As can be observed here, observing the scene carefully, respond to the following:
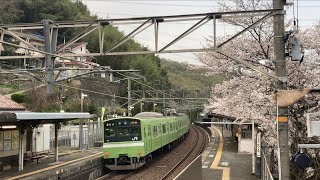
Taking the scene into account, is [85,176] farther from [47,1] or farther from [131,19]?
[47,1]

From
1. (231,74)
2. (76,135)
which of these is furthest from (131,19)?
(76,135)

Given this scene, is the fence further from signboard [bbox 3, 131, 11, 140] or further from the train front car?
signboard [bbox 3, 131, 11, 140]

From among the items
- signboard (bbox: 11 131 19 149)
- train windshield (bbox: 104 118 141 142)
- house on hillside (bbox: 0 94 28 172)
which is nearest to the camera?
house on hillside (bbox: 0 94 28 172)

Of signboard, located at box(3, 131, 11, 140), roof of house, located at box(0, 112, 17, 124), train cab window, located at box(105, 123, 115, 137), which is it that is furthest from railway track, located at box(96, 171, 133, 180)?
roof of house, located at box(0, 112, 17, 124)

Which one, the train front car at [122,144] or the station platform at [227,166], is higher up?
the train front car at [122,144]

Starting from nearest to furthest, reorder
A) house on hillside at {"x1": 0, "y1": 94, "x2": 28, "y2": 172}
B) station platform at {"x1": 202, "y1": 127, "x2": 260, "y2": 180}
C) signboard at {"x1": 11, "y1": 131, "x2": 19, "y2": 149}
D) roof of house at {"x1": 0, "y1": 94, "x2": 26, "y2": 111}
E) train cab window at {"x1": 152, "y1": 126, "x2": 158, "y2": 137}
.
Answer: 1. station platform at {"x1": 202, "y1": 127, "x2": 260, "y2": 180}
2. house on hillside at {"x1": 0, "y1": 94, "x2": 28, "y2": 172}
3. signboard at {"x1": 11, "y1": 131, "x2": 19, "y2": 149}
4. roof of house at {"x1": 0, "y1": 94, "x2": 26, "y2": 111}
5. train cab window at {"x1": 152, "y1": 126, "x2": 158, "y2": 137}

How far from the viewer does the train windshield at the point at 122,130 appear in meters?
17.6

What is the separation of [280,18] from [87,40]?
168 feet

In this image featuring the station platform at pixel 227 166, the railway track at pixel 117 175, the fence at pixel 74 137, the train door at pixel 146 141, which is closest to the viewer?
the station platform at pixel 227 166

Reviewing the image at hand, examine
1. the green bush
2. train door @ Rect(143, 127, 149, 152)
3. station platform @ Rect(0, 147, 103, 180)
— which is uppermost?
the green bush

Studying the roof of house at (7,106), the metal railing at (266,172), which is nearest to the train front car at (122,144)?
the roof of house at (7,106)

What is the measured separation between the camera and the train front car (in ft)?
57.1

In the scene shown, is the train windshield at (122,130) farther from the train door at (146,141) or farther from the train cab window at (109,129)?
the train door at (146,141)

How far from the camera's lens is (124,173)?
18.0 meters
